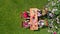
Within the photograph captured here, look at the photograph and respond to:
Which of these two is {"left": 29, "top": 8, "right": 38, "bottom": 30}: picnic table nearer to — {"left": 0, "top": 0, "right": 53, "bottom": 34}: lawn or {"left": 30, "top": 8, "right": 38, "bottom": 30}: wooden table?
{"left": 30, "top": 8, "right": 38, "bottom": 30}: wooden table

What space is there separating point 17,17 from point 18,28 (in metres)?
0.26

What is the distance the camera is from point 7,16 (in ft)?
12.7

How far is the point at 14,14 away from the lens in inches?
154

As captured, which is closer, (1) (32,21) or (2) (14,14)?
(1) (32,21)

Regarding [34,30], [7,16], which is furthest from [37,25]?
[7,16]

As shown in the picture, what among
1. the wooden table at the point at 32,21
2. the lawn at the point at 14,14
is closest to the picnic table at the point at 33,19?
the wooden table at the point at 32,21

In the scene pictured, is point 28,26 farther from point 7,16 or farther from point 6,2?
point 6,2

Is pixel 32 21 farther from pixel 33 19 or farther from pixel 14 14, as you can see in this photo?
pixel 14 14

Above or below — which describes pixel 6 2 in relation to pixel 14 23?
above

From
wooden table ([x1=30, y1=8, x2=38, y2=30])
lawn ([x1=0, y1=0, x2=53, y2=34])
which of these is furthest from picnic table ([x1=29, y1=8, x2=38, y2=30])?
lawn ([x1=0, y1=0, x2=53, y2=34])

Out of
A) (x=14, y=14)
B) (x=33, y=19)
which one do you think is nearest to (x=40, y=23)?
(x=33, y=19)

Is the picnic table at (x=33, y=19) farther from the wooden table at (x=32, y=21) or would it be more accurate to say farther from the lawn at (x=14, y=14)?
the lawn at (x=14, y=14)

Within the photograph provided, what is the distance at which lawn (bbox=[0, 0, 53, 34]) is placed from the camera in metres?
3.71

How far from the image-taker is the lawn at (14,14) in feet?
12.2
